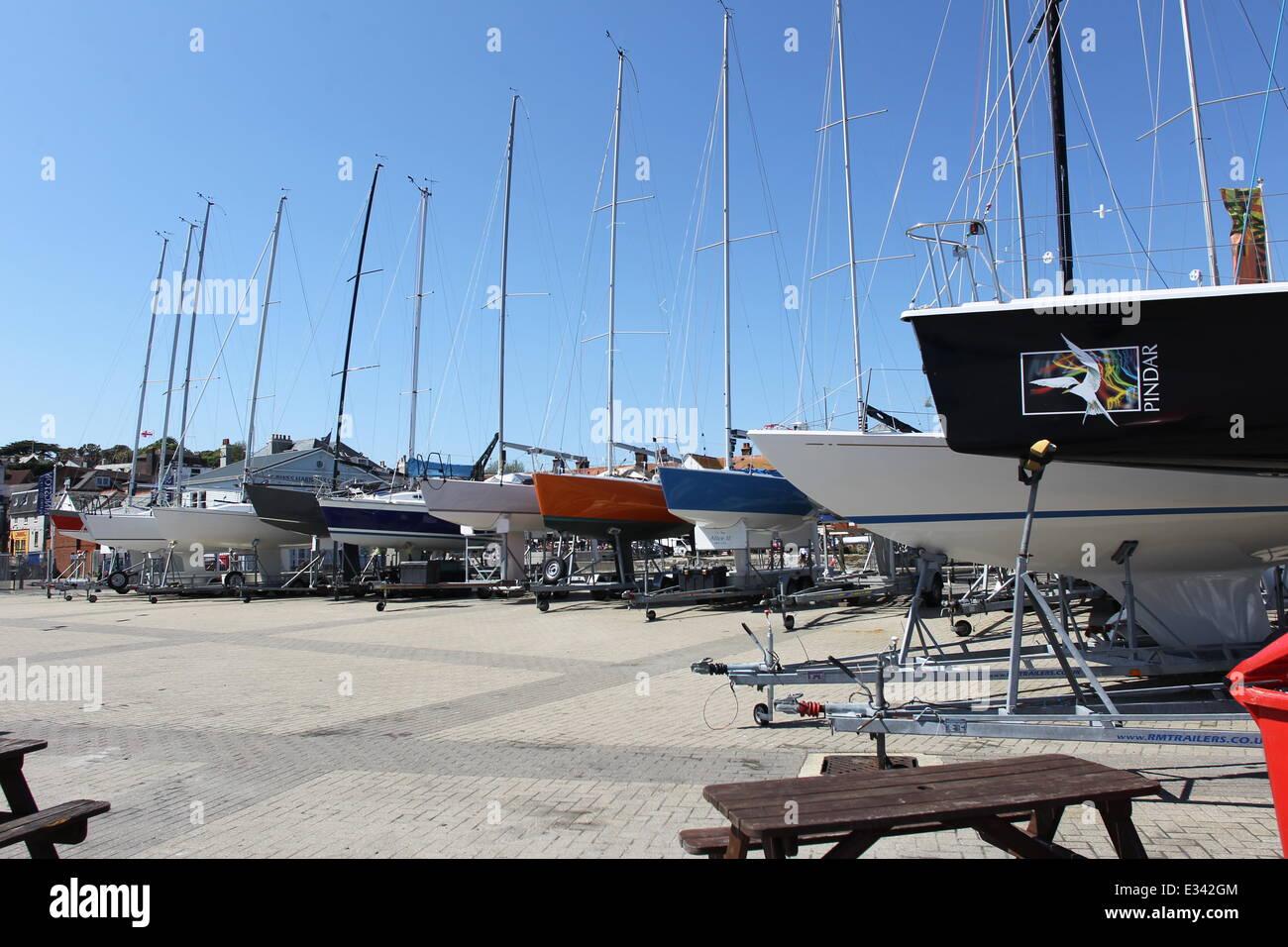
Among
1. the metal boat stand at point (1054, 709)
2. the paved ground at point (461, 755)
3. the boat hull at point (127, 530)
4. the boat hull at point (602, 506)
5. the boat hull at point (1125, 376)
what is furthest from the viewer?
the boat hull at point (127, 530)

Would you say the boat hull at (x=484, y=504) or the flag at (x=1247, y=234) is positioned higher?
the flag at (x=1247, y=234)

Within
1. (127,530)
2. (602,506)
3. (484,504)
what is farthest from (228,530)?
(602,506)

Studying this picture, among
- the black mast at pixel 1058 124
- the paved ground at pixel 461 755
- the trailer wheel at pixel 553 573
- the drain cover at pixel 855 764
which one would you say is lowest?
the paved ground at pixel 461 755

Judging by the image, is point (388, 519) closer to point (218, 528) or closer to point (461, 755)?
point (218, 528)

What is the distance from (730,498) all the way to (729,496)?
0.06 metres

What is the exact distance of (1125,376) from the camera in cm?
596

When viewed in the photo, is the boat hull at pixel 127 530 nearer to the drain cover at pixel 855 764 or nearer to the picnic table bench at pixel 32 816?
the picnic table bench at pixel 32 816

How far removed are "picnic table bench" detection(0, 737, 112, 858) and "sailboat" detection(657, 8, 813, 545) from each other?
45.4ft

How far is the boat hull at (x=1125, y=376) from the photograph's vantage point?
5.85m

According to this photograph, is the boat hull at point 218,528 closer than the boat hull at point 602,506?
No

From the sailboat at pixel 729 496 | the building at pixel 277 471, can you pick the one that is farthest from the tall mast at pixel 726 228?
the building at pixel 277 471

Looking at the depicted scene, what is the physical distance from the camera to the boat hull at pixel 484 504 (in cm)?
2208

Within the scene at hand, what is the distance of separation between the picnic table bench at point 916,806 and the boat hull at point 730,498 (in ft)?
45.1

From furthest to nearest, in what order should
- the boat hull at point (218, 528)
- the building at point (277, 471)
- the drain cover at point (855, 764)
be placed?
1. the building at point (277, 471)
2. the boat hull at point (218, 528)
3. the drain cover at point (855, 764)
